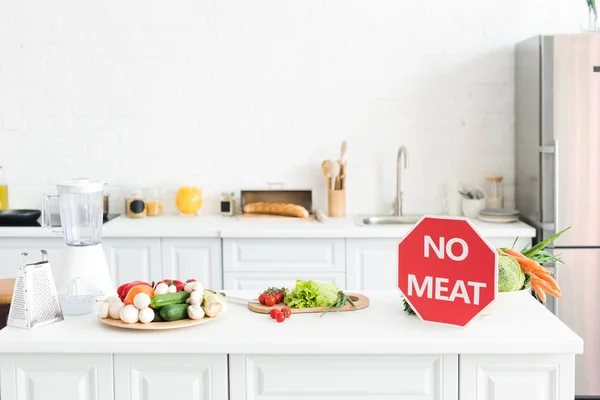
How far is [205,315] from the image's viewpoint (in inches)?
104

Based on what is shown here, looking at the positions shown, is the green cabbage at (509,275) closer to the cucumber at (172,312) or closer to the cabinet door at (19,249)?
the cucumber at (172,312)

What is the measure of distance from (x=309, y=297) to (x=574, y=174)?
2.23 metres

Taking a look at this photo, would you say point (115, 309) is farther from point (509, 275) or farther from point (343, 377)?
point (509, 275)

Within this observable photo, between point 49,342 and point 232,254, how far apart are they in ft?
7.11

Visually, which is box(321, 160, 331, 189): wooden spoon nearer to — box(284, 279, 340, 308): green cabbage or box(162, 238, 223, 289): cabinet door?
box(162, 238, 223, 289): cabinet door

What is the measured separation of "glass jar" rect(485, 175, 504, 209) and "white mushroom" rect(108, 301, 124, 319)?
9.88 ft

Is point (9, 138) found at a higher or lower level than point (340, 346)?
higher

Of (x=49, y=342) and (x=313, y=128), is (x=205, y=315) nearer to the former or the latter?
(x=49, y=342)

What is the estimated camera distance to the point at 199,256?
461cm

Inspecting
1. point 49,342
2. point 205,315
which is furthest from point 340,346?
point 49,342

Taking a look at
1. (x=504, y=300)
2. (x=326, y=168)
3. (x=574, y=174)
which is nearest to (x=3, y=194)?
(x=326, y=168)

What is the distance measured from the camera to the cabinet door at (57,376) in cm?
251

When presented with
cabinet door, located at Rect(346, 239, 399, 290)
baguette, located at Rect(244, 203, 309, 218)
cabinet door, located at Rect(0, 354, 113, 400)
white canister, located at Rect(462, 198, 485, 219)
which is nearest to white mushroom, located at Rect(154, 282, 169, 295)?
cabinet door, located at Rect(0, 354, 113, 400)

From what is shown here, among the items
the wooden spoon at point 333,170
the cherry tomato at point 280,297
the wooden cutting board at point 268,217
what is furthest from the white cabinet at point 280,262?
the cherry tomato at point 280,297
